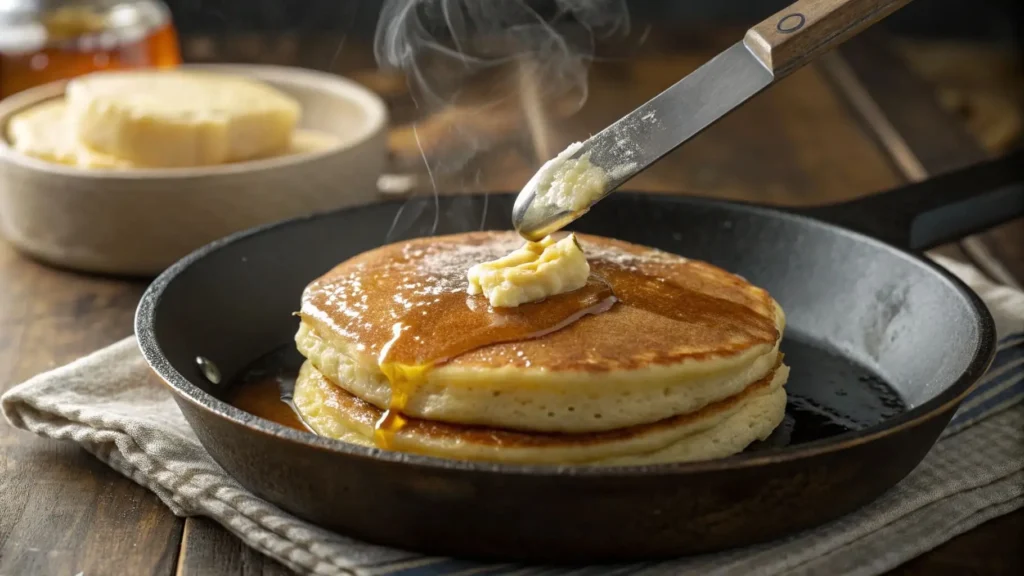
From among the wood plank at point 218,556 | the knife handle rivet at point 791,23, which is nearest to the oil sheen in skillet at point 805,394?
the wood plank at point 218,556

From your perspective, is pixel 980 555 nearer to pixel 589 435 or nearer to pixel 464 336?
pixel 589 435

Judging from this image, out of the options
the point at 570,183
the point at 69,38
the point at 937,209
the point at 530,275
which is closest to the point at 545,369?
the point at 530,275

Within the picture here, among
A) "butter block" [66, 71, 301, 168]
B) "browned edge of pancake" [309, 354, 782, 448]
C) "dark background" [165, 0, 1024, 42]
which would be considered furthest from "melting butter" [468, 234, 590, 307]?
"dark background" [165, 0, 1024, 42]

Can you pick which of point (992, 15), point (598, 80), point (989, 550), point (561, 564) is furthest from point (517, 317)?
point (992, 15)

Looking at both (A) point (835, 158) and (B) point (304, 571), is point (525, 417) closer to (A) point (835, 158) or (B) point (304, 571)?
(B) point (304, 571)

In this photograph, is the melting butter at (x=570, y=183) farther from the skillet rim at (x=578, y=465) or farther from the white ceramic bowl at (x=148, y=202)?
the white ceramic bowl at (x=148, y=202)
